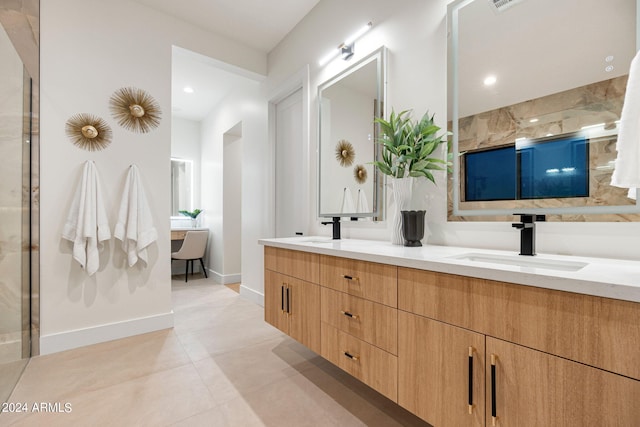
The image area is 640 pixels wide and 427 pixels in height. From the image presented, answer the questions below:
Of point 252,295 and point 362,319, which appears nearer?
point 362,319

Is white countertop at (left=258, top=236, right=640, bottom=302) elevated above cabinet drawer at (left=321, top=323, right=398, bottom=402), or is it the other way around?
white countertop at (left=258, top=236, right=640, bottom=302)

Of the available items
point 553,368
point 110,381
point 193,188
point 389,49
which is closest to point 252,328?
point 110,381

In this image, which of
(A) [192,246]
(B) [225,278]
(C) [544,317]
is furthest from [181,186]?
(C) [544,317]

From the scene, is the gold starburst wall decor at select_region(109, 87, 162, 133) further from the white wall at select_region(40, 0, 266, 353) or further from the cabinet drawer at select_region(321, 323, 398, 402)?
the cabinet drawer at select_region(321, 323, 398, 402)

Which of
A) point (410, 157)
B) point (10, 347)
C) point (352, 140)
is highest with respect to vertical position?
point (352, 140)

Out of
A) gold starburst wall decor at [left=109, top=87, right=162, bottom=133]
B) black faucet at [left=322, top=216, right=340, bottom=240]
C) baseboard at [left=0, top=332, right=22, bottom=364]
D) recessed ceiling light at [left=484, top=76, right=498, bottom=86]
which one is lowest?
baseboard at [left=0, top=332, right=22, bottom=364]

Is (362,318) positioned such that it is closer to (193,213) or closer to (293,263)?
(293,263)

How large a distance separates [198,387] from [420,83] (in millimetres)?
2318

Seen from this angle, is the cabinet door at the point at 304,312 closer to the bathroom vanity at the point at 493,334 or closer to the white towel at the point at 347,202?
the bathroom vanity at the point at 493,334

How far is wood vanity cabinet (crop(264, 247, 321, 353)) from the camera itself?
1.69 metres

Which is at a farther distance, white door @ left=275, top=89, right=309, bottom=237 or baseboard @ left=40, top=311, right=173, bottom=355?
white door @ left=275, top=89, right=309, bottom=237

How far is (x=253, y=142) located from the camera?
365 cm

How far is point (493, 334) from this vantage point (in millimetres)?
886

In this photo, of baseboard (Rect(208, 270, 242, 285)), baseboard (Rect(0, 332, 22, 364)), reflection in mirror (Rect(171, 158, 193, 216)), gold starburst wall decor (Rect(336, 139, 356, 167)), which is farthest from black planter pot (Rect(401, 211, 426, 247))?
reflection in mirror (Rect(171, 158, 193, 216))
